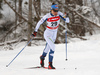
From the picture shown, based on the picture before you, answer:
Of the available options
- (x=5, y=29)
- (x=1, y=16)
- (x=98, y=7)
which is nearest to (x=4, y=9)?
(x=1, y=16)

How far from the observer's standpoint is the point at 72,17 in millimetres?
14836

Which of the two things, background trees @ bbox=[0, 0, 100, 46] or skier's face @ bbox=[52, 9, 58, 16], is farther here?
background trees @ bbox=[0, 0, 100, 46]

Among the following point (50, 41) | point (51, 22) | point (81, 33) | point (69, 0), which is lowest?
point (81, 33)

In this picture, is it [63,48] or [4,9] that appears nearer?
[63,48]

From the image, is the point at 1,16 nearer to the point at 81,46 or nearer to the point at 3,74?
the point at 81,46

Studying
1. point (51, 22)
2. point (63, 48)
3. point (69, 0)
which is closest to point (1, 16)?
point (69, 0)

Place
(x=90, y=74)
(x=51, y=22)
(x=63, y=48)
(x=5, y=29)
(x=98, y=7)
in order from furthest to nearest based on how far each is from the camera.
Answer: (x=98, y=7) → (x=5, y=29) → (x=63, y=48) → (x=51, y=22) → (x=90, y=74)

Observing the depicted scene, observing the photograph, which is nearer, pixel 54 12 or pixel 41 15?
pixel 54 12

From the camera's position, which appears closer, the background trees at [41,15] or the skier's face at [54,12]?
the skier's face at [54,12]

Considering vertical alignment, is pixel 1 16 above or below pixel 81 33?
above

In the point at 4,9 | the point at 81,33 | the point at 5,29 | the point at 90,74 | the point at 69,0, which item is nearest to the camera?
the point at 90,74

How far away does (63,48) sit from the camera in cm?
841

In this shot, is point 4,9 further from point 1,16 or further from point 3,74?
point 3,74

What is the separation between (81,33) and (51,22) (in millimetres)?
12595
